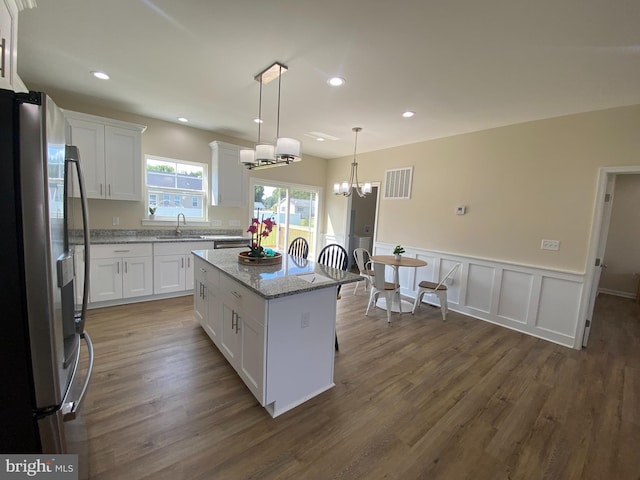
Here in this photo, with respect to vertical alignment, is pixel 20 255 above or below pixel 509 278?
above

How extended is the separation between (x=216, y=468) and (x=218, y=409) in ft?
1.51

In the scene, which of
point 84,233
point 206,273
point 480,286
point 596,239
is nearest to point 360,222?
point 480,286

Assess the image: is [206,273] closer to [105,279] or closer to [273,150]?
[273,150]

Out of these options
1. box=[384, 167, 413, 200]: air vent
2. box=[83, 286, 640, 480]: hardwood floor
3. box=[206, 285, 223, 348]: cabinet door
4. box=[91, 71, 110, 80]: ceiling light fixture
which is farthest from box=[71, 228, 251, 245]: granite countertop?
box=[384, 167, 413, 200]: air vent

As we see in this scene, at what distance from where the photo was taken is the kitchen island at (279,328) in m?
1.83

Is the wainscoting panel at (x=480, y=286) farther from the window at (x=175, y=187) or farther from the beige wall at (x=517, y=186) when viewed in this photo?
the window at (x=175, y=187)

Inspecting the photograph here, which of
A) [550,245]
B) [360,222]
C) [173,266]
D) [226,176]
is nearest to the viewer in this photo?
[550,245]

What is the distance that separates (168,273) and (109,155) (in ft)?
5.96

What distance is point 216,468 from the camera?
4.98ft

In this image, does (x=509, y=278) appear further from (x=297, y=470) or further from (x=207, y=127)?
(x=207, y=127)

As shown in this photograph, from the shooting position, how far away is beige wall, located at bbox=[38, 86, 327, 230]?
148 inches

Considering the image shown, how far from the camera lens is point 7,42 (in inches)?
56.1

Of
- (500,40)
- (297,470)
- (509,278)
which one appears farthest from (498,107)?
(297,470)

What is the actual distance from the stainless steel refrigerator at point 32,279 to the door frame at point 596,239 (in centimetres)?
456
